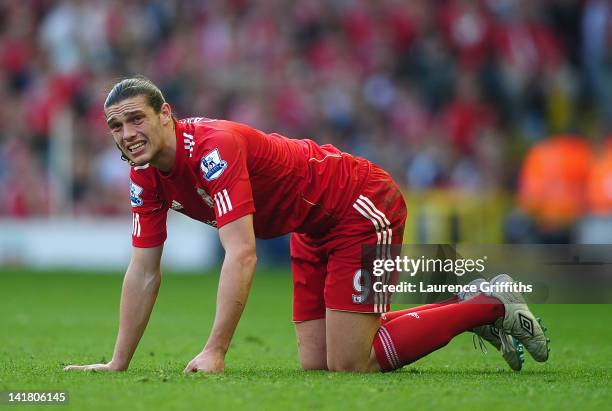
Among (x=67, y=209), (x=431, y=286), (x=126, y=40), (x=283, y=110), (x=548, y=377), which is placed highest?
(x=126, y=40)

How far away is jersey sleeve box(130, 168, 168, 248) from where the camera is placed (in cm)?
652

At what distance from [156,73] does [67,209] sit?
121 inches

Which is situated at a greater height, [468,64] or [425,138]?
[468,64]

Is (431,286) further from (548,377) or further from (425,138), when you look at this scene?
(425,138)

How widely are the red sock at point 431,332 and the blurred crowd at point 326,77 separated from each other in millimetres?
10350

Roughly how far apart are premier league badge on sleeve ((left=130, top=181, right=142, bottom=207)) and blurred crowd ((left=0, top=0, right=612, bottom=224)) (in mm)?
10990

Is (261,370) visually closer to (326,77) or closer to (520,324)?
(520,324)

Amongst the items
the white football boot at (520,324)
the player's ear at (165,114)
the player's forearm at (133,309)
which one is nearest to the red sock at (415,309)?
the white football boot at (520,324)

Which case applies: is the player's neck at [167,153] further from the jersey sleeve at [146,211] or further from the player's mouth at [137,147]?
the jersey sleeve at [146,211]

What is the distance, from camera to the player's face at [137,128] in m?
6.20

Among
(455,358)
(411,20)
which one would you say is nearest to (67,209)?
(411,20)

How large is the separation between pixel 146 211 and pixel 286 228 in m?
0.79

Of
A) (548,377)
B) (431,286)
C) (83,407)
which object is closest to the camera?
(83,407)

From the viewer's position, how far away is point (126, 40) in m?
19.7
